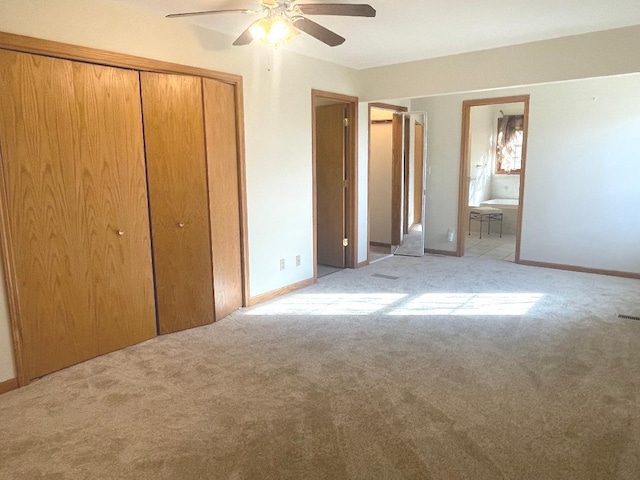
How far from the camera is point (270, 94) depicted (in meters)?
4.10

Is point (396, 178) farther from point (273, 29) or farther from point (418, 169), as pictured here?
point (273, 29)

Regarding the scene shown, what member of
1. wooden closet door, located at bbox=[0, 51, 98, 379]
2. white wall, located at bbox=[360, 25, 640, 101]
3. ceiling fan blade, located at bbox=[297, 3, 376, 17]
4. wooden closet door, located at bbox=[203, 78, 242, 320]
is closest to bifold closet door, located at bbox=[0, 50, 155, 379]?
wooden closet door, located at bbox=[0, 51, 98, 379]

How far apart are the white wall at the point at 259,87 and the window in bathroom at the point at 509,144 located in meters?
4.68

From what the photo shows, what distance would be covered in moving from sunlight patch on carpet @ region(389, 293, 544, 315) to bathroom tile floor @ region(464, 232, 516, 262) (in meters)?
1.84

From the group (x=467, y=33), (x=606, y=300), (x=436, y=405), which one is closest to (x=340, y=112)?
(x=467, y=33)

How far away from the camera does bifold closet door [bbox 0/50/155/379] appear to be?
2.57 metres

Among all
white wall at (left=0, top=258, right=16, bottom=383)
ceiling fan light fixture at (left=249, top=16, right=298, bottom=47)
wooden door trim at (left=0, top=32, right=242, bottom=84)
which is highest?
ceiling fan light fixture at (left=249, top=16, right=298, bottom=47)

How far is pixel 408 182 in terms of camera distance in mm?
6574

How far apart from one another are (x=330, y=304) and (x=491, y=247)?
3.79 m

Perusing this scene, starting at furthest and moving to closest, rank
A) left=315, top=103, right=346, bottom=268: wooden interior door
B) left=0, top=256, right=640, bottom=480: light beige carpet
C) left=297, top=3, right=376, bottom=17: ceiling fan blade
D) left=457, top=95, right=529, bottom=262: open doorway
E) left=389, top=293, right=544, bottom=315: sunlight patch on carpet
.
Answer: left=457, top=95, right=529, bottom=262: open doorway → left=315, top=103, right=346, bottom=268: wooden interior door → left=389, top=293, right=544, bottom=315: sunlight patch on carpet → left=297, top=3, right=376, bottom=17: ceiling fan blade → left=0, top=256, right=640, bottom=480: light beige carpet

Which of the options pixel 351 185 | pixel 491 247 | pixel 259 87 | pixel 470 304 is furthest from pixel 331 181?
pixel 491 247

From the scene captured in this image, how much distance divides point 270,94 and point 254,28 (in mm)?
1377

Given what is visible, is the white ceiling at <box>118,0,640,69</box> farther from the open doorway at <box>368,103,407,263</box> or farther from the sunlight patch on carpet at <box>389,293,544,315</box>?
the sunlight patch on carpet at <box>389,293,544,315</box>

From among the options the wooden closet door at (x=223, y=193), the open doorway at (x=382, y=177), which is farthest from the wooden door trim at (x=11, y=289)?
the open doorway at (x=382, y=177)
